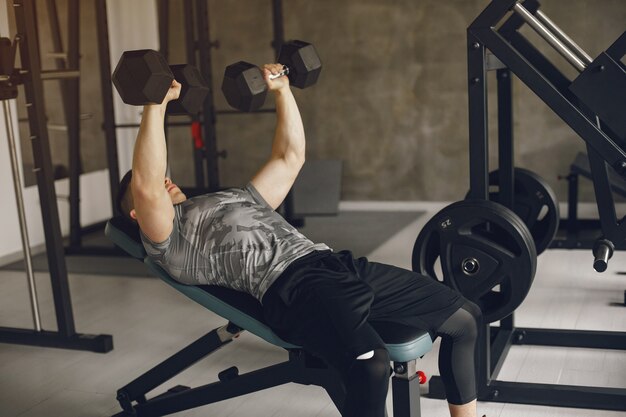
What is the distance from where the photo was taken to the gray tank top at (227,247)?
2.22 meters

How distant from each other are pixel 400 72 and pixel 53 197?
3.26m

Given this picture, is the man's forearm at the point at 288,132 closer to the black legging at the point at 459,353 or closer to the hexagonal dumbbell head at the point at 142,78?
the hexagonal dumbbell head at the point at 142,78

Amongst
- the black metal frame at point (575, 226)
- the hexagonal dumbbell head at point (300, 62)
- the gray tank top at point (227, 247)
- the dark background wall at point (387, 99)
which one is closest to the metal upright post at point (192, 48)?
the dark background wall at point (387, 99)

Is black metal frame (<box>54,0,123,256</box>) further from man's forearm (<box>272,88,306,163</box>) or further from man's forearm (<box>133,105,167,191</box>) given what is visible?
man's forearm (<box>133,105,167,191</box>)

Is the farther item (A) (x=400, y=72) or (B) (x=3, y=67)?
(A) (x=400, y=72)

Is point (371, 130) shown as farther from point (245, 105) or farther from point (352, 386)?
point (352, 386)

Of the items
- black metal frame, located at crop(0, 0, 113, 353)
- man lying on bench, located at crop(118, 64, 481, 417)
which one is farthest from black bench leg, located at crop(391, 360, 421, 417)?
black metal frame, located at crop(0, 0, 113, 353)

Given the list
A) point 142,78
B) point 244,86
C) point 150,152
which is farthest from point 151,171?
point 244,86

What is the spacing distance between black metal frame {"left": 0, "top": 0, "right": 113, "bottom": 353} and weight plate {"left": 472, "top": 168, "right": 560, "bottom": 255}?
1.67 meters

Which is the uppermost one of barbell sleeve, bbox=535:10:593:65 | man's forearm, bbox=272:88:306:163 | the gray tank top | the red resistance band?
barbell sleeve, bbox=535:10:593:65

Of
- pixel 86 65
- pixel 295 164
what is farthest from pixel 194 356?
pixel 86 65

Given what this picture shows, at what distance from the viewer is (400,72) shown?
19.4ft

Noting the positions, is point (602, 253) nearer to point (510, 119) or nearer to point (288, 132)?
point (510, 119)

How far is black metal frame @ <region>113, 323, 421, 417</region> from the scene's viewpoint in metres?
2.13
